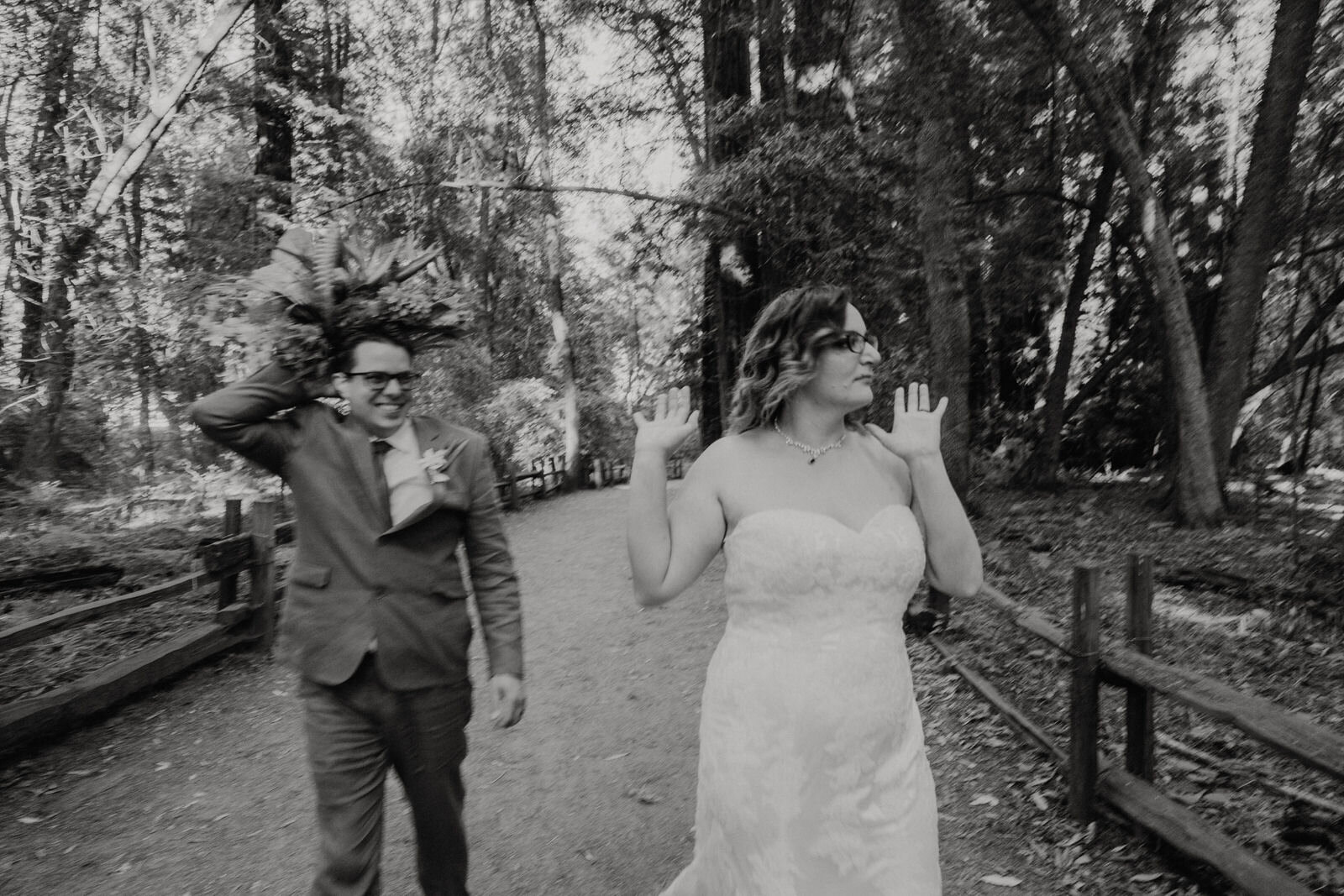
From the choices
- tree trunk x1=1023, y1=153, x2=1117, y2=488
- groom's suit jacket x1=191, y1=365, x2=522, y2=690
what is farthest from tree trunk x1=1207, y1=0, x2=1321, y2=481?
groom's suit jacket x1=191, y1=365, x2=522, y2=690

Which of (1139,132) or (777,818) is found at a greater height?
(1139,132)

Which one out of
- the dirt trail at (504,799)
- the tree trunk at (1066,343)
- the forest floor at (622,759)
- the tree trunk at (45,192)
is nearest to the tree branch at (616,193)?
the tree trunk at (45,192)

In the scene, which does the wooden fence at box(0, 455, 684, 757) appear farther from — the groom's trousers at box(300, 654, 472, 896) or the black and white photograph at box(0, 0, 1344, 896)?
the groom's trousers at box(300, 654, 472, 896)

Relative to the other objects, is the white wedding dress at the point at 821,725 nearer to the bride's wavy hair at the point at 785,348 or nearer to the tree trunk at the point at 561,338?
the bride's wavy hair at the point at 785,348

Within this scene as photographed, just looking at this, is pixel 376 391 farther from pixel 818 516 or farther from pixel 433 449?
pixel 818 516

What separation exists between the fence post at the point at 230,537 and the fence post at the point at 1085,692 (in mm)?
6737

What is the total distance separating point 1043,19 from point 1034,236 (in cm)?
684

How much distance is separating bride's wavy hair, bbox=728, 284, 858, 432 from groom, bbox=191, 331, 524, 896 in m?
0.92

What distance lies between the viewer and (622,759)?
5656mm

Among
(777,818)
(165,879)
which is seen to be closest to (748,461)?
(777,818)

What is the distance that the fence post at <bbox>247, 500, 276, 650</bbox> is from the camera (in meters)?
7.90

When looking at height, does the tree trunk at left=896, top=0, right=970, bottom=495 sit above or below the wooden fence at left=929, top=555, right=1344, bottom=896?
above

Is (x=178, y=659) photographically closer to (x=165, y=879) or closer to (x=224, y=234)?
(x=165, y=879)

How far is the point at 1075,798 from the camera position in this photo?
4.39 metres
